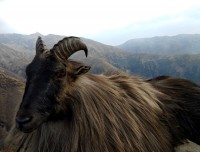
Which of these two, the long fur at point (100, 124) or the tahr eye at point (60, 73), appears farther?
the long fur at point (100, 124)

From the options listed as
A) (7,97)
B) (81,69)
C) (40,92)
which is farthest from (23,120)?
(7,97)

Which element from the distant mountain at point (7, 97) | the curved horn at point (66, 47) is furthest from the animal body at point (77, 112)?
the distant mountain at point (7, 97)

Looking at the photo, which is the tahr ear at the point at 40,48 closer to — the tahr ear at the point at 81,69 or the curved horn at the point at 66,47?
the curved horn at the point at 66,47

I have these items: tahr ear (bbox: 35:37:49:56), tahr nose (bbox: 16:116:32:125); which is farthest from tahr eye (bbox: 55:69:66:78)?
tahr nose (bbox: 16:116:32:125)

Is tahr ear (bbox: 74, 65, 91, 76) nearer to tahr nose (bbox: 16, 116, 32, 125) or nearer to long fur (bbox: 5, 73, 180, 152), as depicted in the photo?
long fur (bbox: 5, 73, 180, 152)

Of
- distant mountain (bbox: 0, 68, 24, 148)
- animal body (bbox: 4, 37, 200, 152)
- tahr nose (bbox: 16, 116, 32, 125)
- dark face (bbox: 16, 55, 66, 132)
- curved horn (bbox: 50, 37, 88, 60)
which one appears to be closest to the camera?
tahr nose (bbox: 16, 116, 32, 125)

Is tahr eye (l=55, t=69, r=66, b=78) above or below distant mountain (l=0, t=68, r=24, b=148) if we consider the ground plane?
above

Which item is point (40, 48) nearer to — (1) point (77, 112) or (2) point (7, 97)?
Result: (1) point (77, 112)

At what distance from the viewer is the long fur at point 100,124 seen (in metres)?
7.45

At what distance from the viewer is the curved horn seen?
7371 mm

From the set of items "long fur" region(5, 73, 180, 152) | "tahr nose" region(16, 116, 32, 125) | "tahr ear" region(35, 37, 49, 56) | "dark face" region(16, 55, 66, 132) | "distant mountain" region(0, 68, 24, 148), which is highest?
"tahr ear" region(35, 37, 49, 56)

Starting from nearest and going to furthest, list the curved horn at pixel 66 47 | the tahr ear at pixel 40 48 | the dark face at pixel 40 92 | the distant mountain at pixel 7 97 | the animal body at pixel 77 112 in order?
the dark face at pixel 40 92 → the animal body at pixel 77 112 → the curved horn at pixel 66 47 → the tahr ear at pixel 40 48 → the distant mountain at pixel 7 97

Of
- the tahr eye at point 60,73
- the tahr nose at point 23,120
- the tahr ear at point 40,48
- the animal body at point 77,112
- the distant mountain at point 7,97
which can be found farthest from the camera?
the distant mountain at point 7,97

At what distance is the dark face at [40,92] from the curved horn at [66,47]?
16cm
